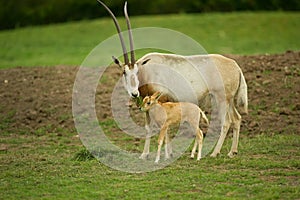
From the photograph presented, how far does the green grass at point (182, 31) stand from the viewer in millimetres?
24922

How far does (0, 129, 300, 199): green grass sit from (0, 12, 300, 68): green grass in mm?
11056

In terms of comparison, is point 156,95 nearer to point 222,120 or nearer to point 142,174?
point 222,120

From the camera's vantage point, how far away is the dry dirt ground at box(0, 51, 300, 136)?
50.5 ft

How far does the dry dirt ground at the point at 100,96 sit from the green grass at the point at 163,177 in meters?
1.86

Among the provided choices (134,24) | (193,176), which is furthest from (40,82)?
(134,24)

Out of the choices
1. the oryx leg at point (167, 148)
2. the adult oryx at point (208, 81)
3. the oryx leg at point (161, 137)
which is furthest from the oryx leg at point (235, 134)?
the oryx leg at point (161, 137)

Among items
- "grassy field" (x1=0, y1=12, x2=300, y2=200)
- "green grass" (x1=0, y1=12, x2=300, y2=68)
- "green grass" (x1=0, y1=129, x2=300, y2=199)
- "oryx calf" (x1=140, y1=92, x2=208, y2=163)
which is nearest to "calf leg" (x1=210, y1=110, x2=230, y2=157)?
"grassy field" (x1=0, y1=12, x2=300, y2=200)

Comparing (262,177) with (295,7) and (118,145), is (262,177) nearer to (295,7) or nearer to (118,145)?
(118,145)

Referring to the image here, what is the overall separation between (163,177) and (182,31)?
55.8 feet

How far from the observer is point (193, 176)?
10.8 metres

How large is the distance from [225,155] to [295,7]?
813 inches

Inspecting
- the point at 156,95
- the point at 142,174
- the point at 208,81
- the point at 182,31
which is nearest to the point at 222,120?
the point at 208,81

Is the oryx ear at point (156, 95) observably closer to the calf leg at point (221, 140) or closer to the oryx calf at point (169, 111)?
the oryx calf at point (169, 111)

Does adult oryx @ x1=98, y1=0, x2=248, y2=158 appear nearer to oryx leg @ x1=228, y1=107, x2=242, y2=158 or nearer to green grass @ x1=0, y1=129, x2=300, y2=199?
oryx leg @ x1=228, y1=107, x2=242, y2=158
